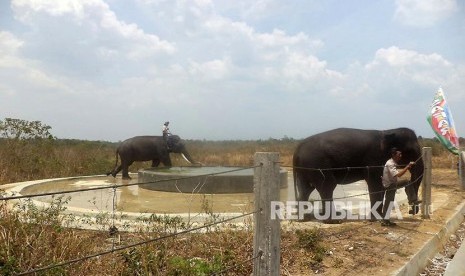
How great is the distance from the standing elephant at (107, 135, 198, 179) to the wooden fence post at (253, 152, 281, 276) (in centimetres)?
1144

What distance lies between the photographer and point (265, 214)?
3.94 meters

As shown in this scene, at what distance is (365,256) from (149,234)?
2794mm

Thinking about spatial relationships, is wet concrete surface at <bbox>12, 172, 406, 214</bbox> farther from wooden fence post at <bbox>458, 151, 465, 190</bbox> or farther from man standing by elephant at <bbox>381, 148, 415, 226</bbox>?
wooden fence post at <bbox>458, 151, 465, 190</bbox>

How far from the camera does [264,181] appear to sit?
3.93 m

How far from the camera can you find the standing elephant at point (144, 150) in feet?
49.4

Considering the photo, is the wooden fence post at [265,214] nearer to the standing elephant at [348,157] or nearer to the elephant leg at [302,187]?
the standing elephant at [348,157]

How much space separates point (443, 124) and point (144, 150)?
9567mm

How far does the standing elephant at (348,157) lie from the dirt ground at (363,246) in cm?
62

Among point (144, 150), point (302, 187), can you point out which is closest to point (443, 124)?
point (302, 187)

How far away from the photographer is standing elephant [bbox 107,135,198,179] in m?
15.0

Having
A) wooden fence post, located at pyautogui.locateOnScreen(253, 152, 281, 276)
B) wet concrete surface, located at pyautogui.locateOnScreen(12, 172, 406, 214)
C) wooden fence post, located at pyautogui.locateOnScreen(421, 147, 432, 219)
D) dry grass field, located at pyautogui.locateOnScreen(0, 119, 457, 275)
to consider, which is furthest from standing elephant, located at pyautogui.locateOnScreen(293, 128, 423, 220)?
wooden fence post, located at pyautogui.locateOnScreen(253, 152, 281, 276)

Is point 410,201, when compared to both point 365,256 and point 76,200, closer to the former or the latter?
point 365,256

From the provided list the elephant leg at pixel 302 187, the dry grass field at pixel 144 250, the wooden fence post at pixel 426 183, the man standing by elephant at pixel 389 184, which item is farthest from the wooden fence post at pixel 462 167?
the dry grass field at pixel 144 250

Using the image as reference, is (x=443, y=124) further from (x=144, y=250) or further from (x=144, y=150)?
(x=144, y=250)
